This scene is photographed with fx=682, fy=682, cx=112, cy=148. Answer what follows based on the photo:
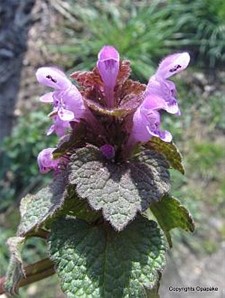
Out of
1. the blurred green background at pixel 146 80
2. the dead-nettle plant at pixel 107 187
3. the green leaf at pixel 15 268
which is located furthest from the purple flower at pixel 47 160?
the blurred green background at pixel 146 80

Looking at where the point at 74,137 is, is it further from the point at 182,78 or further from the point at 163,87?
the point at 182,78

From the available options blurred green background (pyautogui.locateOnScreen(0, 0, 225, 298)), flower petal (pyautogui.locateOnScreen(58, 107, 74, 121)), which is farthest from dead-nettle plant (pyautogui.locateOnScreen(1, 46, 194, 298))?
blurred green background (pyautogui.locateOnScreen(0, 0, 225, 298))

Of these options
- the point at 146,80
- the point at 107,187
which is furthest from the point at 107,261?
the point at 146,80

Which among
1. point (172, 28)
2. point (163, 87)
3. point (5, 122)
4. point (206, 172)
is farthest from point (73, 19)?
point (163, 87)

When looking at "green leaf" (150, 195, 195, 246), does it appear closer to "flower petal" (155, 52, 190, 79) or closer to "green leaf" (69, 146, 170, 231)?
"green leaf" (69, 146, 170, 231)

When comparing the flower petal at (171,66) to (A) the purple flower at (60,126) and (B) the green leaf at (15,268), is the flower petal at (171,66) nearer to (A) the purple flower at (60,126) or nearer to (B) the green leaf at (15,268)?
(A) the purple flower at (60,126)

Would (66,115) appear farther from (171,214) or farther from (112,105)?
(171,214)
